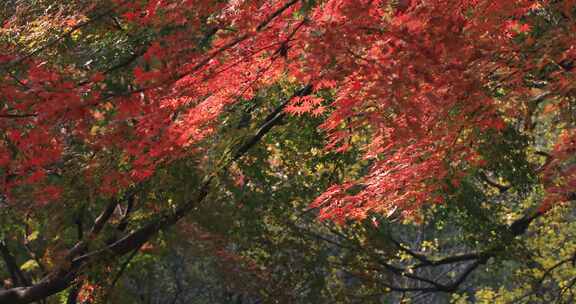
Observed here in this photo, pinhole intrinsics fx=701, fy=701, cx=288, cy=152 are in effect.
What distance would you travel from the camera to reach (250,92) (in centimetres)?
629

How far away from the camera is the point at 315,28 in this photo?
4.80m

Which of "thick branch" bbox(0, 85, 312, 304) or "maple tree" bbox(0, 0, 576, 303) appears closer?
"maple tree" bbox(0, 0, 576, 303)

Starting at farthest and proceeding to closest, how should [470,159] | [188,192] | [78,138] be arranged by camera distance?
[78,138], [188,192], [470,159]

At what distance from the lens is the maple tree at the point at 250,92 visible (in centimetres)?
503

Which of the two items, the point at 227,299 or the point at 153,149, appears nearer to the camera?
the point at 153,149

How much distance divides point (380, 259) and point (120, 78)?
15.1 feet

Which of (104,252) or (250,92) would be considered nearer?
(250,92)

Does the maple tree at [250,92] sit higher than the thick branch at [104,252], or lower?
higher

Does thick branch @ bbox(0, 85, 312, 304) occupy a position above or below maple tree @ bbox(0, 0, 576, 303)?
below

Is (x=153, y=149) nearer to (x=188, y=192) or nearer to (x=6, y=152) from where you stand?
(x=188, y=192)

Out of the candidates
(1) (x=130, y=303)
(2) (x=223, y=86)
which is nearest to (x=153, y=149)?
(2) (x=223, y=86)

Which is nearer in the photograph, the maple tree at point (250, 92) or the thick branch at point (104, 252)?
the maple tree at point (250, 92)

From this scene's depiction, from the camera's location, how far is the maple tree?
5.03 meters

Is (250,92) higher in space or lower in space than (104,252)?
higher
